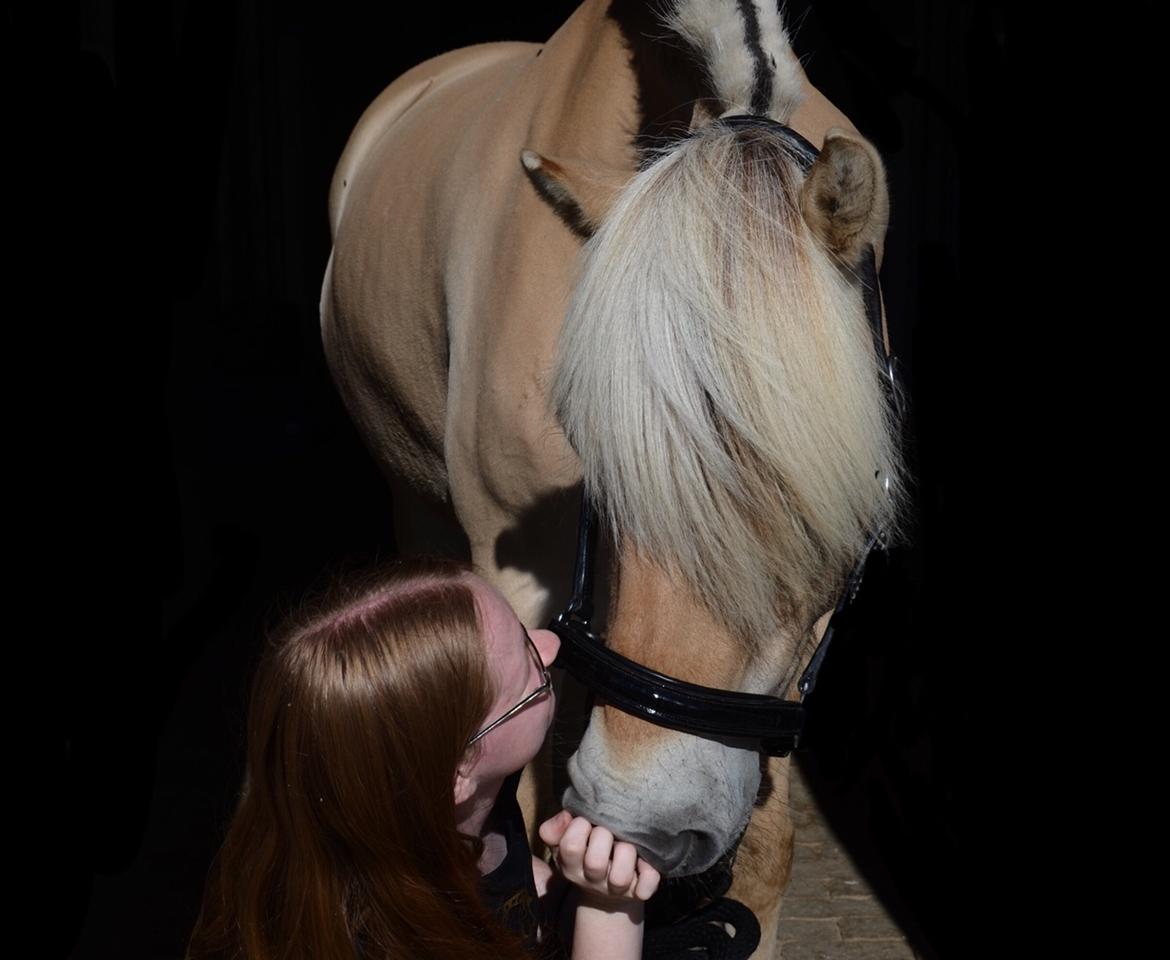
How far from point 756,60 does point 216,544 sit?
4.07 metres

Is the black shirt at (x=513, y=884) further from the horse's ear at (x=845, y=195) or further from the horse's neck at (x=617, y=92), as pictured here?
the horse's neck at (x=617, y=92)

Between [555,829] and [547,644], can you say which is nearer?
[555,829]

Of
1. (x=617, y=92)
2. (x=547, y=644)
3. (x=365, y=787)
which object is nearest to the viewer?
(x=365, y=787)

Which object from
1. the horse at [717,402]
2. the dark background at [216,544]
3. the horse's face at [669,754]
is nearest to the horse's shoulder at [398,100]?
the dark background at [216,544]

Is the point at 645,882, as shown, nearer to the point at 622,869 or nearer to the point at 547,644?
the point at 622,869

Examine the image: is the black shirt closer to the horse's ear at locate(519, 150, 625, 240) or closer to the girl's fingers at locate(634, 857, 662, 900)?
the girl's fingers at locate(634, 857, 662, 900)

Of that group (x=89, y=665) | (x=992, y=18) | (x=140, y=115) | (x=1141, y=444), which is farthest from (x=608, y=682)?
(x=140, y=115)

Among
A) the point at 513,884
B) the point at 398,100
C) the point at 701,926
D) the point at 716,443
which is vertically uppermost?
the point at 398,100

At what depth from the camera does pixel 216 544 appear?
5074 millimetres

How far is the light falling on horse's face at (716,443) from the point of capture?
4.13 ft

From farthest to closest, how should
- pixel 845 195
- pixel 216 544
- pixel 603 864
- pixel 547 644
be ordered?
1. pixel 216 544
2. pixel 547 644
3. pixel 845 195
4. pixel 603 864

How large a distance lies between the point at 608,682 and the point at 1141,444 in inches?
79.8

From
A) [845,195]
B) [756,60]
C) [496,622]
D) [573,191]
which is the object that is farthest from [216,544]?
[845,195]

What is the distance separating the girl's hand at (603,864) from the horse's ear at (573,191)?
2.61ft
